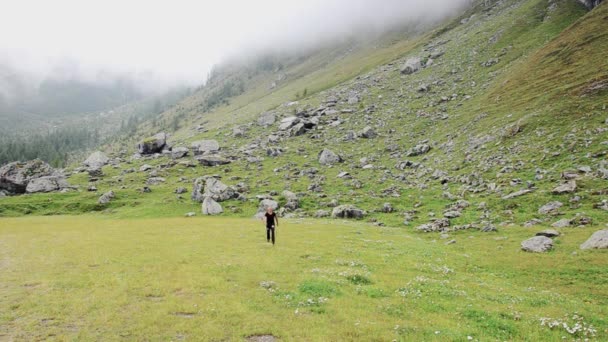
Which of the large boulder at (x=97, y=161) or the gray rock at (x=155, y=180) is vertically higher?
the large boulder at (x=97, y=161)

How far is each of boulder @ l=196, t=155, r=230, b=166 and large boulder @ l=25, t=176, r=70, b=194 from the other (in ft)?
134

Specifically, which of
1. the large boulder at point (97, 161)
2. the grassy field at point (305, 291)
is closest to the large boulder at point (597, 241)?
the grassy field at point (305, 291)

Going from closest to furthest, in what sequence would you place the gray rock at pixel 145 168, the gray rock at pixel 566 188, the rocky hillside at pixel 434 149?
the gray rock at pixel 566 188
the rocky hillside at pixel 434 149
the gray rock at pixel 145 168

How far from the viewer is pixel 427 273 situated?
26484 millimetres

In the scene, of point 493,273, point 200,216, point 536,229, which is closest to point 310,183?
point 200,216

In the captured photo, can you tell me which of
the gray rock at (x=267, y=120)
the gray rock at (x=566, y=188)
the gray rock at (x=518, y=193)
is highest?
the gray rock at (x=267, y=120)

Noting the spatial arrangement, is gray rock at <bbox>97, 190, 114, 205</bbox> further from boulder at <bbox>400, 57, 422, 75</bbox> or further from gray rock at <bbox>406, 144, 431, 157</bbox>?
boulder at <bbox>400, 57, 422, 75</bbox>

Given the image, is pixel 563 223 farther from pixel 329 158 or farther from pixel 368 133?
pixel 368 133

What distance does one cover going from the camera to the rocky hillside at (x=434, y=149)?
5022 cm

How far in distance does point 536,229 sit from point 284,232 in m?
29.0

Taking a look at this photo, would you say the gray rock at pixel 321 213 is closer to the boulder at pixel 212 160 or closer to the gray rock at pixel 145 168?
the boulder at pixel 212 160

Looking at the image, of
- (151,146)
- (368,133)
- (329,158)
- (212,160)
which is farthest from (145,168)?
(368,133)

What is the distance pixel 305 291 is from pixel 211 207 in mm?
60379

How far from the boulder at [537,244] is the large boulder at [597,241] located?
8.43 ft
